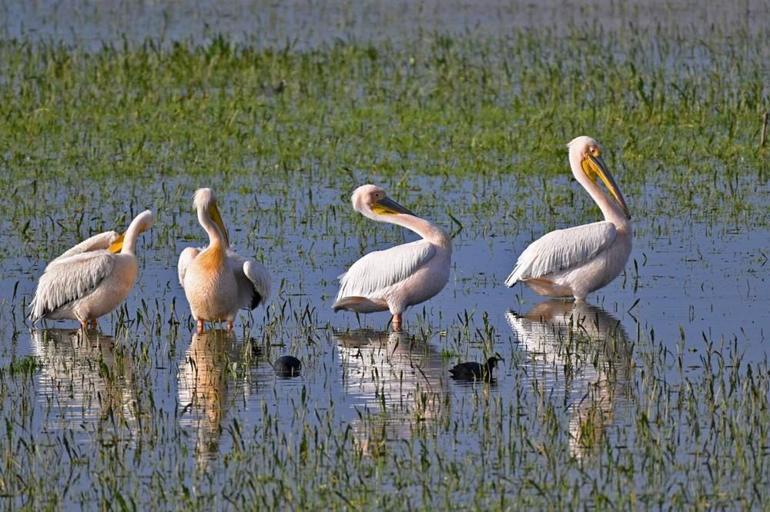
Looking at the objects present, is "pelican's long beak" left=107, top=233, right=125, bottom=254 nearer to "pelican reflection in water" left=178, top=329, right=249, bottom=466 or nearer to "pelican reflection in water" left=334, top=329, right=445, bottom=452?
"pelican reflection in water" left=178, top=329, right=249, bottom=466

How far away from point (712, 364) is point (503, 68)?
10.4 meters

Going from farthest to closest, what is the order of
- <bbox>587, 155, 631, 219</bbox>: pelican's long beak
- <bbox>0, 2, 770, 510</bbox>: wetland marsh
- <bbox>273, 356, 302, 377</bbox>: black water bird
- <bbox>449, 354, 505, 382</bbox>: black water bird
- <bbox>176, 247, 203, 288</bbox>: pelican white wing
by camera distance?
<bbox>587, 155, 631, 219</bbox>: pelican's long beak, <bbox>176, 247, 203, 288</bbox>: pelican white wing, <bbox>273, 356, 302, 377</bbox>: black water bird, <bbox>449, 354, 505, 382</bbox>: black water bird, <bbox>0, 2, 770, 510</bbox>: wetland marsh

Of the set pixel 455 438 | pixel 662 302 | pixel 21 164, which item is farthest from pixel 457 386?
pixel 21 164

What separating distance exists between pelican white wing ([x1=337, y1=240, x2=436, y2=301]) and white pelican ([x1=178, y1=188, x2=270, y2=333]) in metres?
0.47

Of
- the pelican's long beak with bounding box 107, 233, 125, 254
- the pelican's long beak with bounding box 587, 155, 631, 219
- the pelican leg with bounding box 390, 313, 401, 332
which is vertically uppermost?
the pelican's long beak with bounding box 587, 155, 631, 219

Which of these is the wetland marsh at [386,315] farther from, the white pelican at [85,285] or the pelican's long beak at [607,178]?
the pelican's long beak at [607,178]

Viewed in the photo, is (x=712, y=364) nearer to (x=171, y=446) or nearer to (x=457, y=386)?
(x=457, y=386)

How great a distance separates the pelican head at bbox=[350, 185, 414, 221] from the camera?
31.8ft

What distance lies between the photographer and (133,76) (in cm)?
1736

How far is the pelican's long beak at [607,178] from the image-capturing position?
10102mm

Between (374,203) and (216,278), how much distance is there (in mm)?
1234

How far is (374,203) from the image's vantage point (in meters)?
9.74

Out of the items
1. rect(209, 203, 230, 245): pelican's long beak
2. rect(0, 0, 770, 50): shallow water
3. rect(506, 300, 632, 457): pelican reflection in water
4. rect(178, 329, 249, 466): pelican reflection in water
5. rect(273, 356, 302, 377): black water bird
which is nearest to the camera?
rect(178, 329, 249, 466): pelican reflection in water

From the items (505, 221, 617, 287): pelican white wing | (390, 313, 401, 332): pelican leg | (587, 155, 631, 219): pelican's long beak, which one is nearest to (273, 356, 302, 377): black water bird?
(390, 313, 401, 332): pelican leg
